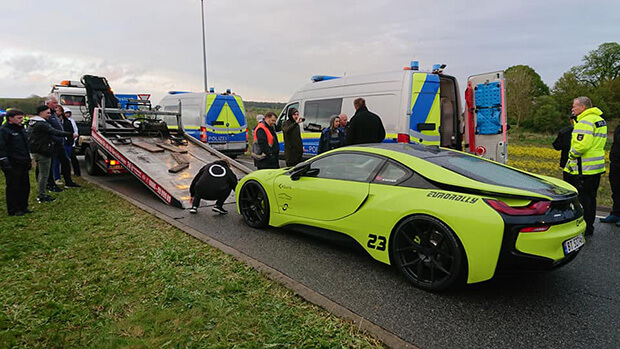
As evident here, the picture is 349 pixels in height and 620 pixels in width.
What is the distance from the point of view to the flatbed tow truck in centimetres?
675

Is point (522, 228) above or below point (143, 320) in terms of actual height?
above

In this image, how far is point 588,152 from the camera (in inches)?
192

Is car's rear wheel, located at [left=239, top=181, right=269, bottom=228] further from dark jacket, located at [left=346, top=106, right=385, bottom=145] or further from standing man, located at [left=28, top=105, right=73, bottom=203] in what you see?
standing man, located at [left=28, top=105, right=73, bottom=203]

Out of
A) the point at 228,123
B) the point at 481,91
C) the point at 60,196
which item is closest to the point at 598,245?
the point at 481,91

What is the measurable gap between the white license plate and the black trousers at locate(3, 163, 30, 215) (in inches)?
282

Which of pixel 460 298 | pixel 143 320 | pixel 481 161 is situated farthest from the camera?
pixel 481 161

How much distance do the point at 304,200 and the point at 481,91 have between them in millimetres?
4680

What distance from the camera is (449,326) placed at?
2719 mm

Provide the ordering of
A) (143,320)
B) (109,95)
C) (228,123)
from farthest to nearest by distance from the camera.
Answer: (228,123) < (109,95) < (143,320)

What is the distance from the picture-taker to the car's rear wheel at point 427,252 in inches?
119

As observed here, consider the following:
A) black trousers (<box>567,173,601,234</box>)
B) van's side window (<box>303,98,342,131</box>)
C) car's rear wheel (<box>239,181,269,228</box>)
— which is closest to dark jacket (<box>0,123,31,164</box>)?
car's rear wheel (<box>239,181,269,228</box>)

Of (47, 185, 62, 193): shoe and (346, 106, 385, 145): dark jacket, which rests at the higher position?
(346, 106, 385, 145): dark jacket

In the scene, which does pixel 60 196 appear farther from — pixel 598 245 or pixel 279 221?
pixel 598 245

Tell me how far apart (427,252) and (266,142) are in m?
4.09
